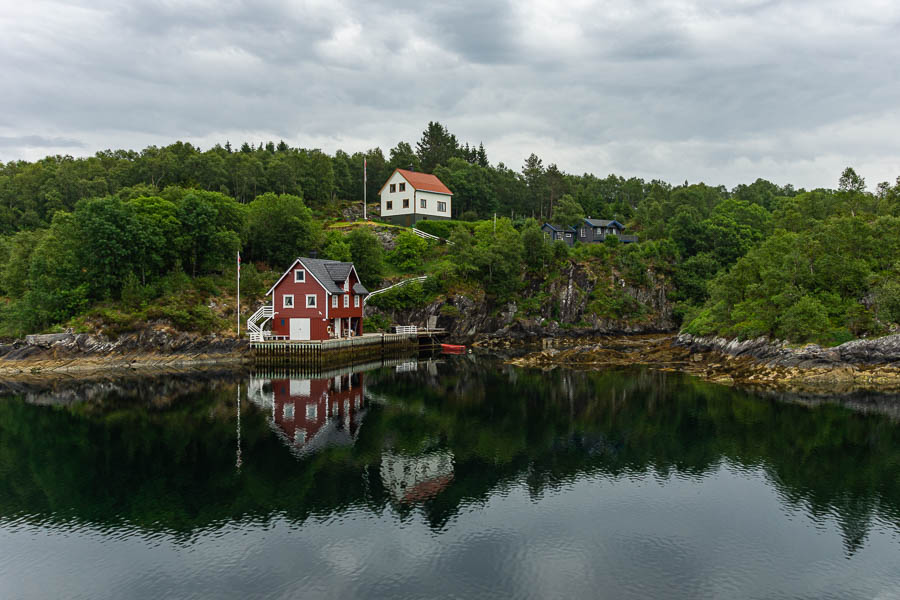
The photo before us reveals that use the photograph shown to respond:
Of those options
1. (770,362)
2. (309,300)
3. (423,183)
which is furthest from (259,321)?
(770,362)

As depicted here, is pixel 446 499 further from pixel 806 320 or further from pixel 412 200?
pixel 412 200

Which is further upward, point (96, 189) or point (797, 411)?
point (96, 189)

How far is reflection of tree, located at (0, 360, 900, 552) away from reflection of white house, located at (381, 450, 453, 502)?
1.06 feet

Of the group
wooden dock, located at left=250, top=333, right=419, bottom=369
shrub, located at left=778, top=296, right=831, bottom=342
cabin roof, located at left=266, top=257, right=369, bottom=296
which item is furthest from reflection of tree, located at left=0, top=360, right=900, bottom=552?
cabin roof, located at left=266, top=257, right=369, bottom=296

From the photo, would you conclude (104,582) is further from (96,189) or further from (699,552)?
(96,189)

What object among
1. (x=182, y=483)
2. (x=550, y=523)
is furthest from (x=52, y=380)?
(x=550, y=523)

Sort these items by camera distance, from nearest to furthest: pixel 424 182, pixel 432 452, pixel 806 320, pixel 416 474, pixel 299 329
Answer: pixel 416 474 → pixel 432 452 → pixel 806 320 → pixel 299 329 → pixel 424 182

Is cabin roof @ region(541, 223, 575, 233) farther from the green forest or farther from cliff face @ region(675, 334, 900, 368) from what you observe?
cliff face @ region(675, 334, 900, 368)

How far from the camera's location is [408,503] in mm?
20922

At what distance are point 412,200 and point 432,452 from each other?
62.8 meters

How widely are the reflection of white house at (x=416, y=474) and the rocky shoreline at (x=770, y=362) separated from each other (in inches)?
1151

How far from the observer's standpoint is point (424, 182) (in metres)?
88.9

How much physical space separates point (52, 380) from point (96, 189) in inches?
1762

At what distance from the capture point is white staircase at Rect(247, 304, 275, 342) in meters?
54.4
